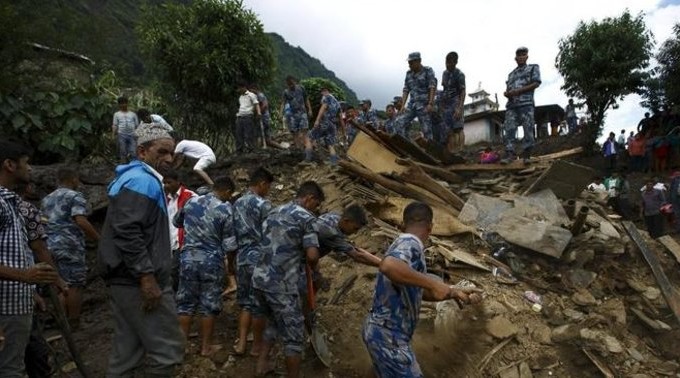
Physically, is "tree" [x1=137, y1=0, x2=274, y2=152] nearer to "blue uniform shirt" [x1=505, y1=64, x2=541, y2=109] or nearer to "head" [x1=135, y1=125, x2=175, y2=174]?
"blue uniform shirt" [x1=505, y1=64, x2=541, y2=109]

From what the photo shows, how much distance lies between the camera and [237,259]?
4953 mm

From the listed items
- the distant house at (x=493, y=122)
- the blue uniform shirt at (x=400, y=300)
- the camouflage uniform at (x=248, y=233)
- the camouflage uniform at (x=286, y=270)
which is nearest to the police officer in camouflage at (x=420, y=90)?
the camouflage uniform at (x=248, y=233)

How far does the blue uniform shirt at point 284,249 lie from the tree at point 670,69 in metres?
18.5

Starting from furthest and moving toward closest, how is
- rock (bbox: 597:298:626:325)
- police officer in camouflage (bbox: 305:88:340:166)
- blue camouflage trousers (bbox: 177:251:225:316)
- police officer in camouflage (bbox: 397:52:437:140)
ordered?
police officer in camouflage (bbox: 305:88:340:166) → police officer in camouflage (bbox: 397:52:437:140) → rock (bbox: 597:298:626:325) → blue camouflage trousers (bbox: 177:251:225:316)

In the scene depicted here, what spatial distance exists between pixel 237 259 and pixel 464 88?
232 inches

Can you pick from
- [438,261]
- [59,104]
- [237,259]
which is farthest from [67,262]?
[59,104]

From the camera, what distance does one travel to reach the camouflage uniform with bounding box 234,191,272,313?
15.7ft

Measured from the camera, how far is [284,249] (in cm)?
413

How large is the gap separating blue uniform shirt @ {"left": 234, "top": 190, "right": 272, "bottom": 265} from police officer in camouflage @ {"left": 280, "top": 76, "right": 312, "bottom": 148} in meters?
5.86

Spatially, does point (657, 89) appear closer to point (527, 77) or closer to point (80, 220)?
point (527, 77)

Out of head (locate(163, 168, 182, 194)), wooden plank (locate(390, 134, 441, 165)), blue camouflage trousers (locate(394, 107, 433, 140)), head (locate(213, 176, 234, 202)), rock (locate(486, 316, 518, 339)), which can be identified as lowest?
rock (locate(486, 316, 518, 339))

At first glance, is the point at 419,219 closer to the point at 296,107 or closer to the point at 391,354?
the point at 391,354

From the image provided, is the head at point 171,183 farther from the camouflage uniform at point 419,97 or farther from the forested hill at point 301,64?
the forested hill at point 301,64

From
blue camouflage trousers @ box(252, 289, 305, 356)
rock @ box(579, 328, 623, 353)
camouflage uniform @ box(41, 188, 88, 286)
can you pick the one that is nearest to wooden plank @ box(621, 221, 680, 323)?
rock @ box(579, 328, 623, 353)
